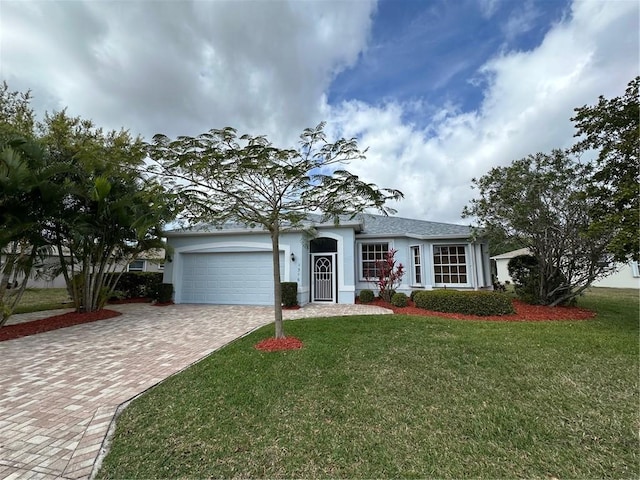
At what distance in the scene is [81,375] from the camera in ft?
16.2

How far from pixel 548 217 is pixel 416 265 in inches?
213

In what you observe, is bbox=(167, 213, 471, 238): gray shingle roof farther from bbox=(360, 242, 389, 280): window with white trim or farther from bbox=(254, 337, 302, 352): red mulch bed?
bbox=(254, 337, 302, 352): red mulch bed

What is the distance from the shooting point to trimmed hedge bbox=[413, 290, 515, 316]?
9.98m

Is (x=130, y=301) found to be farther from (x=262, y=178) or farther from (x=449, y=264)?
(x=449, y=264)

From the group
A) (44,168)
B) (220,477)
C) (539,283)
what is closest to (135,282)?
(44,168)

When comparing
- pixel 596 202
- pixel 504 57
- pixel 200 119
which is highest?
pixel 504 57

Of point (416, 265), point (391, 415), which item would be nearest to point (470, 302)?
point (416, 265)

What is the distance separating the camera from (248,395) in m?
4.01

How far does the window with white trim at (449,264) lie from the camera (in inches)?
533

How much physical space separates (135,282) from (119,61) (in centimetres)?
1159

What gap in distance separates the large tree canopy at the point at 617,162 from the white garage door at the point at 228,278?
11.0m

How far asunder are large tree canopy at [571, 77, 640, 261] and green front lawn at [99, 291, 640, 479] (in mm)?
2831

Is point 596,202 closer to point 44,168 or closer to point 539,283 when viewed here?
point 539,283

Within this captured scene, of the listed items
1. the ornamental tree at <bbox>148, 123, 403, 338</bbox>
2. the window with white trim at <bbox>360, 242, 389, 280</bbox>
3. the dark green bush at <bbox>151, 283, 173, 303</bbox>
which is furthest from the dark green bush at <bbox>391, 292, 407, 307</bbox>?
the dark green bush at <bbox>151, 283, 173, 303</bbox>
